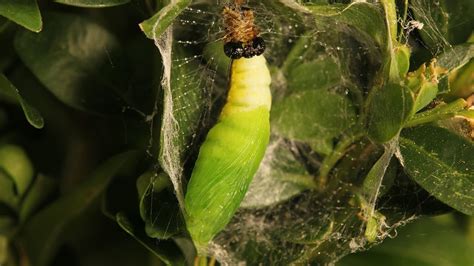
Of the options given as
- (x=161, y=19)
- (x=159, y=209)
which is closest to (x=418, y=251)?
(x=159, y=209)

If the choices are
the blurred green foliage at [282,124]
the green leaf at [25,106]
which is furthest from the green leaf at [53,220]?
the green leaf at [25,106]

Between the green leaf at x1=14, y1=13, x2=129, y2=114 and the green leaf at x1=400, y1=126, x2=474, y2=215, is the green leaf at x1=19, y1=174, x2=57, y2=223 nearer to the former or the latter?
the green leaf at x1=14, y1=13, x2=129, y2=114

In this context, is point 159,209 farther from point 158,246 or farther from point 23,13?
point 23,13

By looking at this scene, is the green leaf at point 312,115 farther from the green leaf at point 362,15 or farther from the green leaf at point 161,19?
the green leaf at point 161,19

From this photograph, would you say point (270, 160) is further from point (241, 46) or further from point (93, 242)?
point (93, 242)

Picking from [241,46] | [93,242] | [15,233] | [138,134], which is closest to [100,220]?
[93,242]

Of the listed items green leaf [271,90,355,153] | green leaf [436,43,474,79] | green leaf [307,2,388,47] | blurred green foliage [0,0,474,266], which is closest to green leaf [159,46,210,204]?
blurred green foliage [0,0,474,266]
